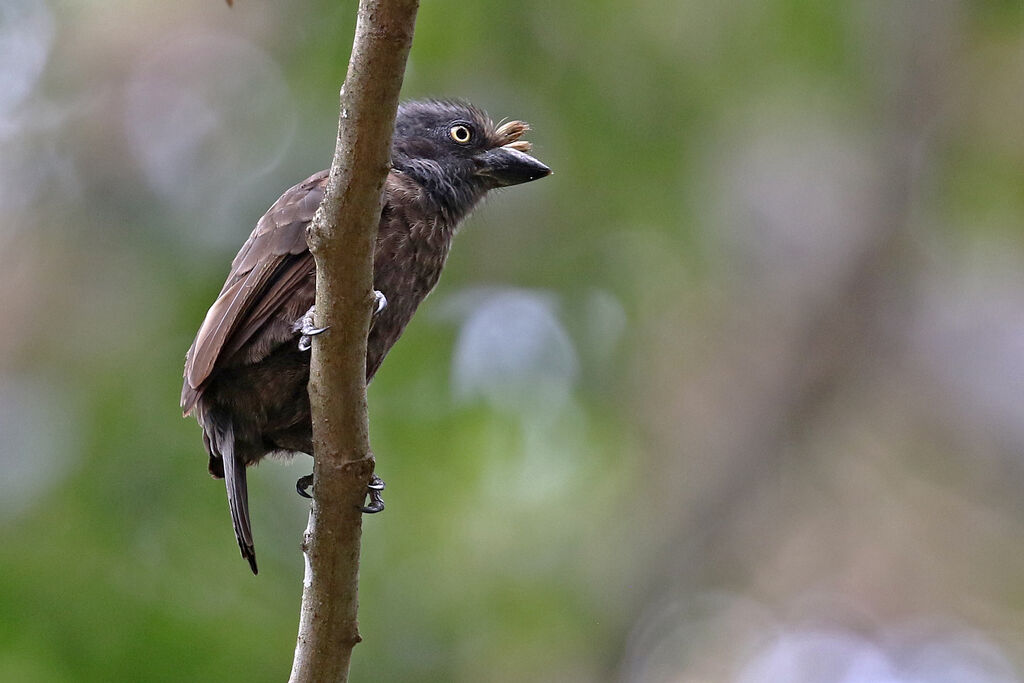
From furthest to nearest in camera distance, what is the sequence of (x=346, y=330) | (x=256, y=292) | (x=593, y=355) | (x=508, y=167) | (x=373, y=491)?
(x=593, y=355)
(x=508, y=167)
(x=256, y=292)
(x=373, y=491)
(x=346, y=330)

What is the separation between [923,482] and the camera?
8242 millimetres

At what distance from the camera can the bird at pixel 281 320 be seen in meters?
3.25

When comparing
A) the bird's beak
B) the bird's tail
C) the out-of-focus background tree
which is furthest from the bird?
the out-of-focus background tree

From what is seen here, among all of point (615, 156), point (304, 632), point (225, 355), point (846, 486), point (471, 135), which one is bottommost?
point (304, 632)

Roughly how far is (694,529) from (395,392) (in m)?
1.86

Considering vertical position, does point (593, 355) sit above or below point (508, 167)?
above

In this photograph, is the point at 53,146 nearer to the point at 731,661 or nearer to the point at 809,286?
the point at 809,286

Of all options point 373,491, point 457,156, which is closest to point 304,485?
point 373,491

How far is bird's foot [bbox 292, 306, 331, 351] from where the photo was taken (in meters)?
2.66

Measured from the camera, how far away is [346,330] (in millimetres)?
2656

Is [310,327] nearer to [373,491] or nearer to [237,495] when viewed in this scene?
[373,491]

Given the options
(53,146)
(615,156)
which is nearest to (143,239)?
(53,146)

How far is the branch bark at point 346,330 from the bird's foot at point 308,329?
0.01 metres

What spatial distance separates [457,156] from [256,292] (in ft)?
3.18
